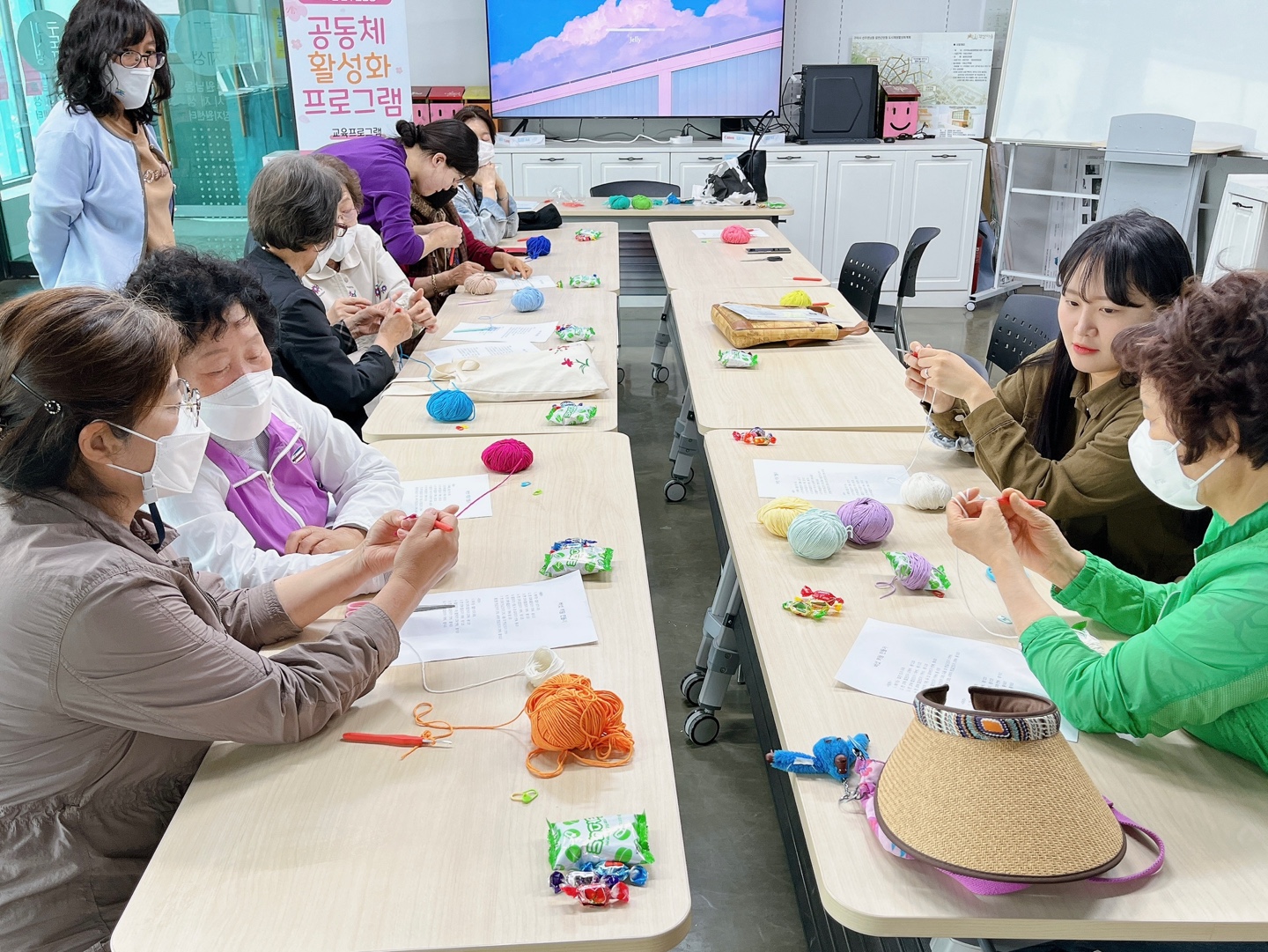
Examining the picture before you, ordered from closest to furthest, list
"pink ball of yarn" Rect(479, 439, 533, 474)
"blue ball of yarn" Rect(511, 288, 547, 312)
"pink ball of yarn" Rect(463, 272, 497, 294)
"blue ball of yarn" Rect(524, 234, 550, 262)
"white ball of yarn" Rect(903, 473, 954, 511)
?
1. "white ball of yarn" Rect(903, 473, 954, 511)
2. "pink ball of yarn" Rect(479, 439, 533, 474)
3. "blue ball of yarn" Rect(511, 288, 547, 312)
4. "pink ball of yarn" Rect(463, 272, 497, 294)
5. "blue ball of yarn" Rect(524, 234, 550, 262)

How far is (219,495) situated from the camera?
1.75m

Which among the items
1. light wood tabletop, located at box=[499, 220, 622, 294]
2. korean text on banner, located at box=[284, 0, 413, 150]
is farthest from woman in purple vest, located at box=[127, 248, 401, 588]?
korean text on banner, located at box=[284, 0, 413, 150]

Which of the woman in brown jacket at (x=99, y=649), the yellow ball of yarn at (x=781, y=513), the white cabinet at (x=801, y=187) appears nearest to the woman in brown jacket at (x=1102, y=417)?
the yellow ball of yarn at (x=781, y=513)

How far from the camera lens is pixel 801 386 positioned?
2.70 m

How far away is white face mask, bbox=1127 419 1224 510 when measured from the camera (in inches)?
53.1

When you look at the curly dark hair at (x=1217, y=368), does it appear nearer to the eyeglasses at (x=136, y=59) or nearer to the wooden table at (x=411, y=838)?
the wooden table at (x=411, y=838)

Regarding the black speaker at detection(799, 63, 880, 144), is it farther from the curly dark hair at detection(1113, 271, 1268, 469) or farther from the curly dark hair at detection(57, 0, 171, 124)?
the curly dark hair at detection(1113, 271, 1268, 469)

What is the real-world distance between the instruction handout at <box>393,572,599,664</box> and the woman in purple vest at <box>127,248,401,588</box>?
29 centimetres

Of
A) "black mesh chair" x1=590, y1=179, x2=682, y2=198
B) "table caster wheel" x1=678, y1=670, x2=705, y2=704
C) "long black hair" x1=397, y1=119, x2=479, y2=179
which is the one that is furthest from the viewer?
"black mesh chair" x1=590, y1=179, x2=682, y2=198

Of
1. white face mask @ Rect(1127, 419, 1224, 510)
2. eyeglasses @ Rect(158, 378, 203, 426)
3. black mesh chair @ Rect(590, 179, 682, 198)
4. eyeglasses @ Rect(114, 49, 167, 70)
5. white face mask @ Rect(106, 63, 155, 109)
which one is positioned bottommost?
black mesh chair @ Rect(590, 179, 682, 198)

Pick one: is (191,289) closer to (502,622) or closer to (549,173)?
(502,622)

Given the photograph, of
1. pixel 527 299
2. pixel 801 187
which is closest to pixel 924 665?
pixel 527 299

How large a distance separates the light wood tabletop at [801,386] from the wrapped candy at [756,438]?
5cm

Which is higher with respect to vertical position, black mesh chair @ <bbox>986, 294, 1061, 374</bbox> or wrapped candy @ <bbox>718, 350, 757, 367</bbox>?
black mesh chair @ <bbox>986, 294, 1061, 374</bbox>
